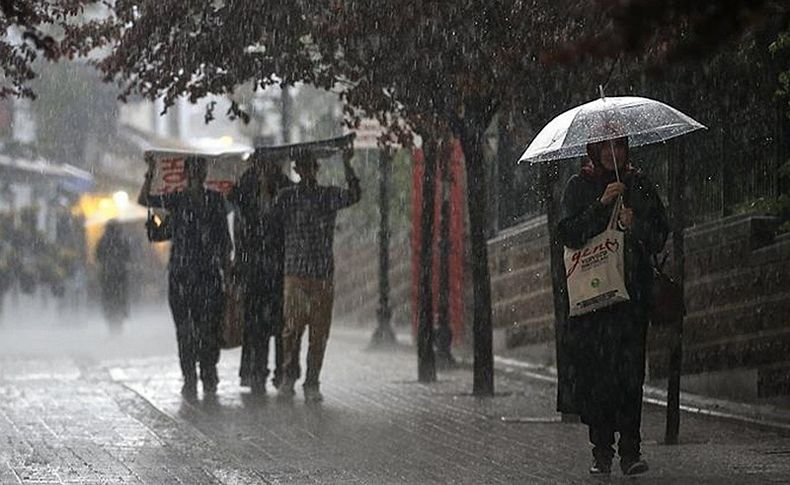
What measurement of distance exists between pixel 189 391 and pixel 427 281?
322cm

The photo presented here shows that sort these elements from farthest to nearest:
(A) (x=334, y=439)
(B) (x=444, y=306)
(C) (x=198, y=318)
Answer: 1. (B) (x=444, y=306)
2. (C) (x=198, y=318)
3. (A) (x=334, y=439)

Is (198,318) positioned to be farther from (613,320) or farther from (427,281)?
(613,320)

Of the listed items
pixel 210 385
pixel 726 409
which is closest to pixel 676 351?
pixel 726 409

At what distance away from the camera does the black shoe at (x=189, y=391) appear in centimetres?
1421

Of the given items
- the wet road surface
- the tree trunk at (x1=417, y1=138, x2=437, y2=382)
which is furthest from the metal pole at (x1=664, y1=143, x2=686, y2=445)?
the tree trunk at (x1=417, y1=138, x2=437, y2=382)

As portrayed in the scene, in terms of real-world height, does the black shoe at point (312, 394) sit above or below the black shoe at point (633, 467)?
below

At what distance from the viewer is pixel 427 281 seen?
660 inches

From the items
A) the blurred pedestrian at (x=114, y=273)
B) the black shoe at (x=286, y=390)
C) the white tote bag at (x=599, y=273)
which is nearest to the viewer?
the white tote bag at (x=599, y=273)

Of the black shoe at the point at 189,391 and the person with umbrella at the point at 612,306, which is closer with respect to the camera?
the person with umbrella at the point at 612,306

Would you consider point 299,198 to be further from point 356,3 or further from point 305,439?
point 305,439

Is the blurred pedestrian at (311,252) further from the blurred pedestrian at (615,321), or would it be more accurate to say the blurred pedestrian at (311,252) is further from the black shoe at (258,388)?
the blurred pedestrian at (615,321)

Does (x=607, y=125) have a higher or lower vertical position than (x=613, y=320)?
higher

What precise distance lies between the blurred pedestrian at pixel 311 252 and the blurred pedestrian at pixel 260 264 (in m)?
0.12

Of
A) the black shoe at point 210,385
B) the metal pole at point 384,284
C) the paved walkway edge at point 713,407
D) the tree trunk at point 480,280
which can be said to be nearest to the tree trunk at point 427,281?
the paved walkway edge at point 713,407
